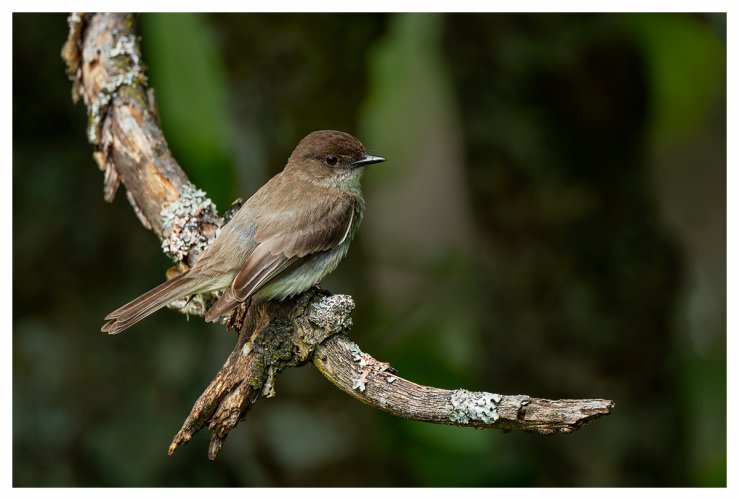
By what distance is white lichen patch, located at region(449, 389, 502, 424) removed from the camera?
115 inches

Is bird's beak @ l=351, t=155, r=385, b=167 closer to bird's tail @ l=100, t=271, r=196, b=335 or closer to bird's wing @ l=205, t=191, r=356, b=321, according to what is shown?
bird's wing @ l=205, t=191, r=356, b=321

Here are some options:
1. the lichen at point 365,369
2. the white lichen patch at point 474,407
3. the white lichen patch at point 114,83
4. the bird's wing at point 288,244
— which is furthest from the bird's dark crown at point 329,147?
the white lichen patch at point 474,407

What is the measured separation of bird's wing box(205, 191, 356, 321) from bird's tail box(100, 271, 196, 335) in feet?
0.79

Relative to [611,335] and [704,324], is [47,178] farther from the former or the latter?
[704,324]

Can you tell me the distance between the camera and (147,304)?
12.2 feet

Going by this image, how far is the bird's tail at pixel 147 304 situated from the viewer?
3.68 m

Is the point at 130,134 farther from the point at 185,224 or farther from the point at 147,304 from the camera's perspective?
the point at 147,304

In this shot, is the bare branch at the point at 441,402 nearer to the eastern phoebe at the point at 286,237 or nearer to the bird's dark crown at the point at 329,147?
the eastern phoebe at the point at 286,237

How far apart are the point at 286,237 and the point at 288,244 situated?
4 cm

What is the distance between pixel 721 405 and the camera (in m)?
5.69

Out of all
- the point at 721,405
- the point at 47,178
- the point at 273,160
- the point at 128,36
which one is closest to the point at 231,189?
the point at 273,160

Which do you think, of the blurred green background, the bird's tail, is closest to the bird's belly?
the bird's tail

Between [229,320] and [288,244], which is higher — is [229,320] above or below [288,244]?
below

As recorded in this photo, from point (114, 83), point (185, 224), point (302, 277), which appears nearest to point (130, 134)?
point (114, 83)
